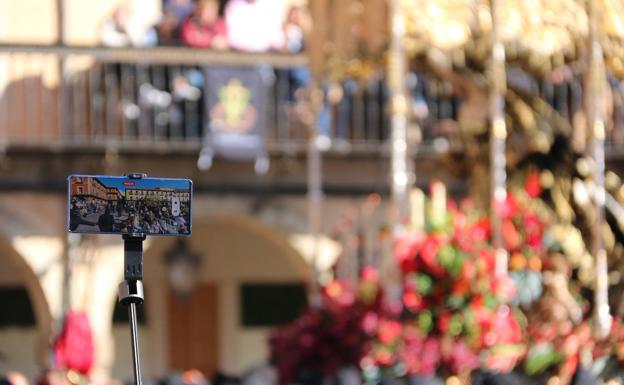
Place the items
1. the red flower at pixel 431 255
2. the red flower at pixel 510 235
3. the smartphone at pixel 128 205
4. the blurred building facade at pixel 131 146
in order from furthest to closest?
the blurred building facade at pixel 131 146, the red flower at pixel 510 235, the red flower at pixel 431 255, the smartphone at pixel 128 205

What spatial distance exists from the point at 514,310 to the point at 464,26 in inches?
68.3

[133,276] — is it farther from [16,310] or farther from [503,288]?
[16,310]

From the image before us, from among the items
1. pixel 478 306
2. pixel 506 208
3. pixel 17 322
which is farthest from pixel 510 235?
pixel 17 322

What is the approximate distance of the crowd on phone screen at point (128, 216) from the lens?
8055 millimetres

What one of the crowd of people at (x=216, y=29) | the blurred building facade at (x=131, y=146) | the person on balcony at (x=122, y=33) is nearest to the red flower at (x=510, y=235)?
the blurred building facade at (x=131, y=146)

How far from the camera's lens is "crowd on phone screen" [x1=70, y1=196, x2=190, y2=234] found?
805 centimetres

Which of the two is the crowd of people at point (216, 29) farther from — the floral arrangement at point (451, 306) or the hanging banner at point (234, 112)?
the floral arrangement at point (451, 306)

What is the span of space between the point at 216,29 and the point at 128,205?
13.0m

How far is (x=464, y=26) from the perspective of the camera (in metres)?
13.7

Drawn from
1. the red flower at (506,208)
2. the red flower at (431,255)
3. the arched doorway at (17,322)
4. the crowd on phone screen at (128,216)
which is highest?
the crowd on phone screen at (128,216)

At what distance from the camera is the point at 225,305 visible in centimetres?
2444

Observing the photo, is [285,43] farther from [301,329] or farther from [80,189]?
[80,189]

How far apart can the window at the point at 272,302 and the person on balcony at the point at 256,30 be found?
385cm

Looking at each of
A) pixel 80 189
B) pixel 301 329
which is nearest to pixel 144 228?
pixel 80 189
